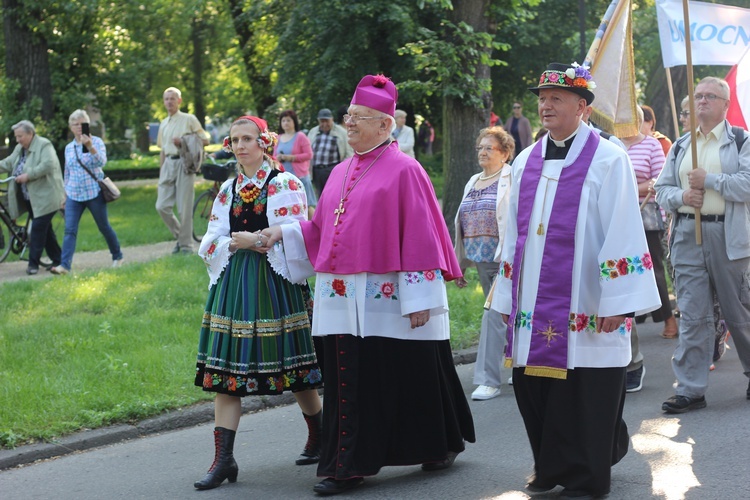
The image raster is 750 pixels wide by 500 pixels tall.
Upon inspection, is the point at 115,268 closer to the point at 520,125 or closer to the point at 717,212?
the point at 717,212

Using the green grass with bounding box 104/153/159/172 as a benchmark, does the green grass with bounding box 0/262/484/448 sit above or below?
below

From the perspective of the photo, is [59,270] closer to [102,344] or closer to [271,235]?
[102,344]

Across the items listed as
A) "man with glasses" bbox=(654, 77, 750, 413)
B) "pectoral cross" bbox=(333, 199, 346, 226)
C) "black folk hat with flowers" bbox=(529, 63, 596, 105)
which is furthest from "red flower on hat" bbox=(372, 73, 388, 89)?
"man with glasses" bbox=(654, 77, 750, 413)

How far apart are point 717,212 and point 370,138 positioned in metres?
2.80

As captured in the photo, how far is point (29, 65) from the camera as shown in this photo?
23.9 meters

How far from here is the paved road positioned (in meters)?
5.47

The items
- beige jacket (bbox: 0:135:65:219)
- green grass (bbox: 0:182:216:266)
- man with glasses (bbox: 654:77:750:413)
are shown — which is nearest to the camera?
man with glasses (bbox: 654:77:750:413)

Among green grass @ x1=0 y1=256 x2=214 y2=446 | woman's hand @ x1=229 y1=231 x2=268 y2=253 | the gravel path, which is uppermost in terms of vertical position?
woman's hand @ x1=229 y1=231 x2=268 y2=253

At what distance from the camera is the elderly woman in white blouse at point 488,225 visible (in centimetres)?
772

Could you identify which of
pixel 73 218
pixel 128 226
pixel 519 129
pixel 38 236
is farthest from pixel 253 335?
pixel 519 129

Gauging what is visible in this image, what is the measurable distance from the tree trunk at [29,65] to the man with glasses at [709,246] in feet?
62.3

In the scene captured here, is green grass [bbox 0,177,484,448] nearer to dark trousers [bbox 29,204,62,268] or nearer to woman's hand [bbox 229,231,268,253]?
dark trousers [bbox 29,204,62,268]

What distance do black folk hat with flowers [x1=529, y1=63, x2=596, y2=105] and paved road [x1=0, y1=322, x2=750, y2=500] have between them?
6.46ft

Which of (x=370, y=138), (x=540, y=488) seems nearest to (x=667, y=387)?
(x=540, y=488)
